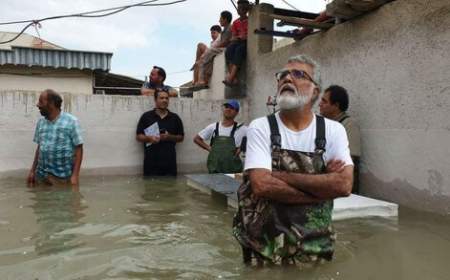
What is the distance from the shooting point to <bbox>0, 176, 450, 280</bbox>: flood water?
10.5 feet

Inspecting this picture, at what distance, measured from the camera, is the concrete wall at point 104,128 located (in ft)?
25.2

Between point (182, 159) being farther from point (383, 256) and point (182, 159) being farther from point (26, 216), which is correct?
point (383, 256)

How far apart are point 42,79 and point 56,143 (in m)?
11.5

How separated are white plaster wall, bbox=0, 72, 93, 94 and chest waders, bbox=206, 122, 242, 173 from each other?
10.5m

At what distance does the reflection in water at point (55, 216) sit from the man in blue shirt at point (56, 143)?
20 centimetres

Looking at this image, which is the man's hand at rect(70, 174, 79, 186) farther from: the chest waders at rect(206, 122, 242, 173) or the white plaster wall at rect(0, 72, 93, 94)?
the white plaster wall at rect(0, 72, 93, 94)

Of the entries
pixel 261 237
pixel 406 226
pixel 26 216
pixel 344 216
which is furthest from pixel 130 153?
pixel 261 237

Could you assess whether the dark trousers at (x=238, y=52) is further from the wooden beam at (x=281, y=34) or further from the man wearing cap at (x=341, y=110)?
the man wearing cap at (x=341, y=110)

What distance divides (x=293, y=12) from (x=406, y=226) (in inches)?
207

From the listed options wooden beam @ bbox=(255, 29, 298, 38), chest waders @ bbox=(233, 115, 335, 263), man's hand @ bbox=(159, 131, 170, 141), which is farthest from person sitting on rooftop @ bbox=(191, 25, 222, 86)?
chest waders @ bbox=(233, 115, 335, 263)

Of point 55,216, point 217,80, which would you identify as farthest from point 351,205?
Result: point 217,80

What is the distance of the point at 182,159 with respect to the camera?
864 centimetres

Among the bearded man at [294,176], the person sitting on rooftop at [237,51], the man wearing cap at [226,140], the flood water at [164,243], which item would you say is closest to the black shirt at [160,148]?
the man wearing cap at [226,140]

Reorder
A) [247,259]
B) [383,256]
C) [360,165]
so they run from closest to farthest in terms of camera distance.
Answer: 1. [247,259]
2. [383,256]
3. [360,165]
